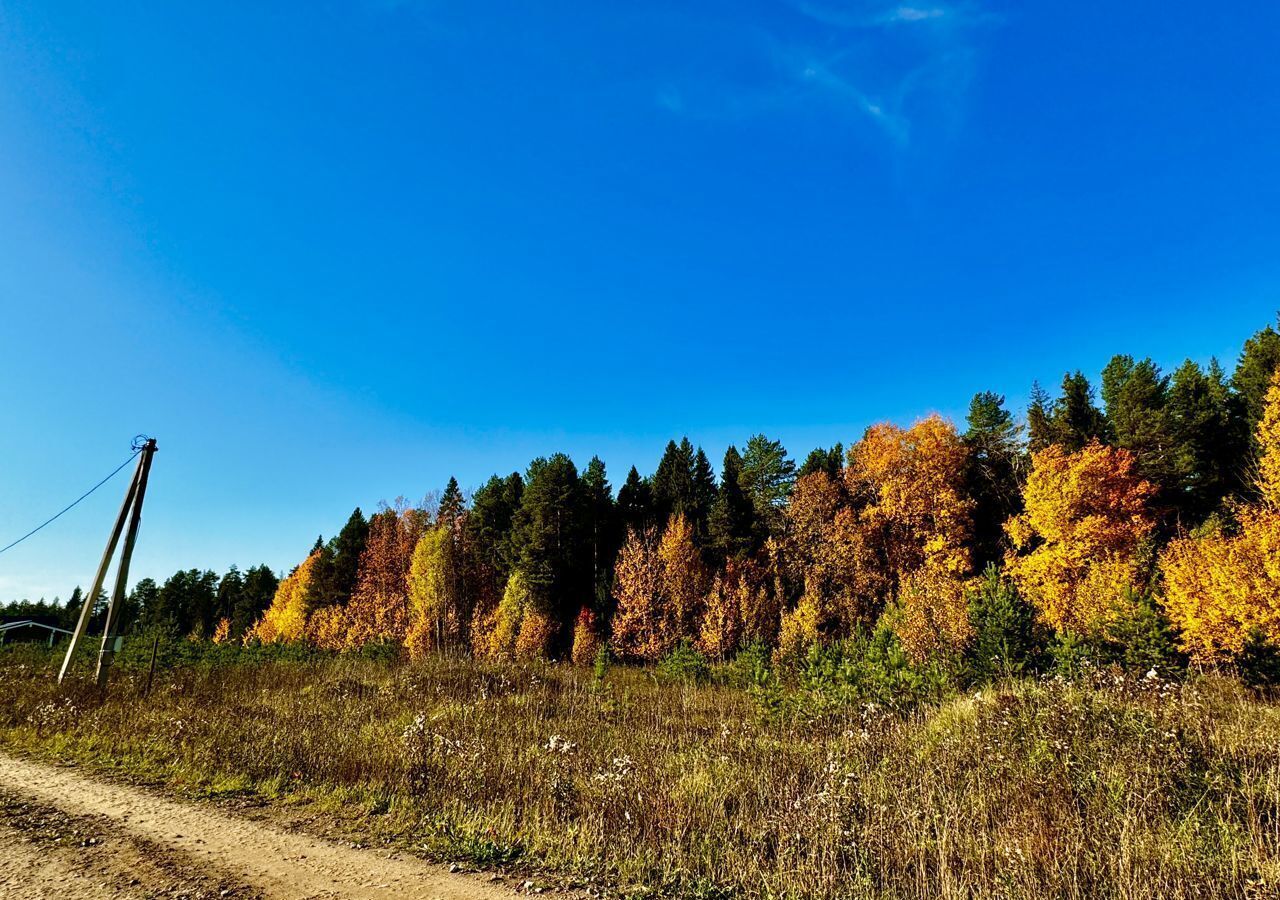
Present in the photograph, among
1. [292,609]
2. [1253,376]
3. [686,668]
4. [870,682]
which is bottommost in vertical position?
[686,668]

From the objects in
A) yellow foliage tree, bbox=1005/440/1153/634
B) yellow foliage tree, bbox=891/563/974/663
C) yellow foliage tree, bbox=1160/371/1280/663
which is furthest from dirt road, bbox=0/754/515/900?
yellow foliage tree, bbox=1005/440/1153/634

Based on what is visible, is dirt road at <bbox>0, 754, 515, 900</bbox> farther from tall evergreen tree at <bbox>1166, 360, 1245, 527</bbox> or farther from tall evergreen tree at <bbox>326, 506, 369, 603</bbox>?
tall evergreen tree at <bbox>326, 506, 369, 603</bbox>

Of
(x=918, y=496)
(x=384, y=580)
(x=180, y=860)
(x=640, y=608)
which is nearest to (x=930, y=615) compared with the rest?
(x=918, y=496)

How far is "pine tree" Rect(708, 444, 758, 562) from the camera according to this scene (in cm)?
4331

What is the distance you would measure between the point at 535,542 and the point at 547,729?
112 ft

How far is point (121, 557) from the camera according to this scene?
682 inches

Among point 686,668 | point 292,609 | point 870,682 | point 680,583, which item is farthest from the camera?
point 292,609

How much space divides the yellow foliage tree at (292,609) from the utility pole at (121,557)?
3970 cm

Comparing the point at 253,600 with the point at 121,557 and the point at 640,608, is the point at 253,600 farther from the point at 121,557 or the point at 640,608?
the point at 121,557

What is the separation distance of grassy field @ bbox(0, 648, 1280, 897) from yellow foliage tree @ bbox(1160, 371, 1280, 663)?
10794 mm

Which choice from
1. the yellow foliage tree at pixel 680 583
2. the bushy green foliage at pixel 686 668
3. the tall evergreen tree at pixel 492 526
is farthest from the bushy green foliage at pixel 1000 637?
the tall evergreen tree at pixel 492 526

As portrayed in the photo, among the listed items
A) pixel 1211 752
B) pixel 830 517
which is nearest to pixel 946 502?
pixel 830 517

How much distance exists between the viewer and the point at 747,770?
8219mm

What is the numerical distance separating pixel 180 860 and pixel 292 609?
59295mm
